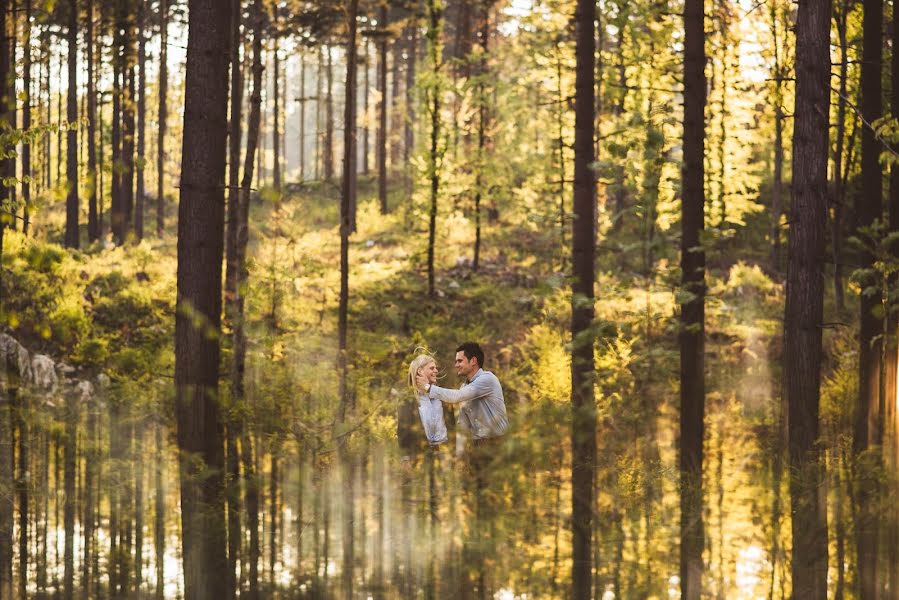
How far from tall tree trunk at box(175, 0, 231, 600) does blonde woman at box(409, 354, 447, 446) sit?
1829 millimetres

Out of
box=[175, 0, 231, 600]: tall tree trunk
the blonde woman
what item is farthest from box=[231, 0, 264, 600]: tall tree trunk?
the blonde woman

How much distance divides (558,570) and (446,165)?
73.6 ft

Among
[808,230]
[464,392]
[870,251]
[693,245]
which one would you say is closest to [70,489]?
[464,392]

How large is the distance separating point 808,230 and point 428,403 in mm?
4326

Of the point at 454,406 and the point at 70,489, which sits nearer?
the point at 70,489

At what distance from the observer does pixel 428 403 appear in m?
9.30

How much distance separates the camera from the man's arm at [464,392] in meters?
9.08

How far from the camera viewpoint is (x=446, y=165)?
1128 inches

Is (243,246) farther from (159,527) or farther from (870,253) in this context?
(870,253)

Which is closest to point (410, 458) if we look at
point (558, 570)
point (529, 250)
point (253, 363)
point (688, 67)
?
point (558, 570)

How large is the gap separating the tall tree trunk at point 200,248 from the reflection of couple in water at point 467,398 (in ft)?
6.22

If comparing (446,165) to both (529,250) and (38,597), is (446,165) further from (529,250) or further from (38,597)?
(38,597)

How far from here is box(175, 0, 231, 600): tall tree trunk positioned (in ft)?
27.9

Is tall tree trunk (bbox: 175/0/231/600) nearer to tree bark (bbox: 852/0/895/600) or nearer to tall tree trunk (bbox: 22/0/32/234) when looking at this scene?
tall tree trunk (bbox: 22/0/32/234)
